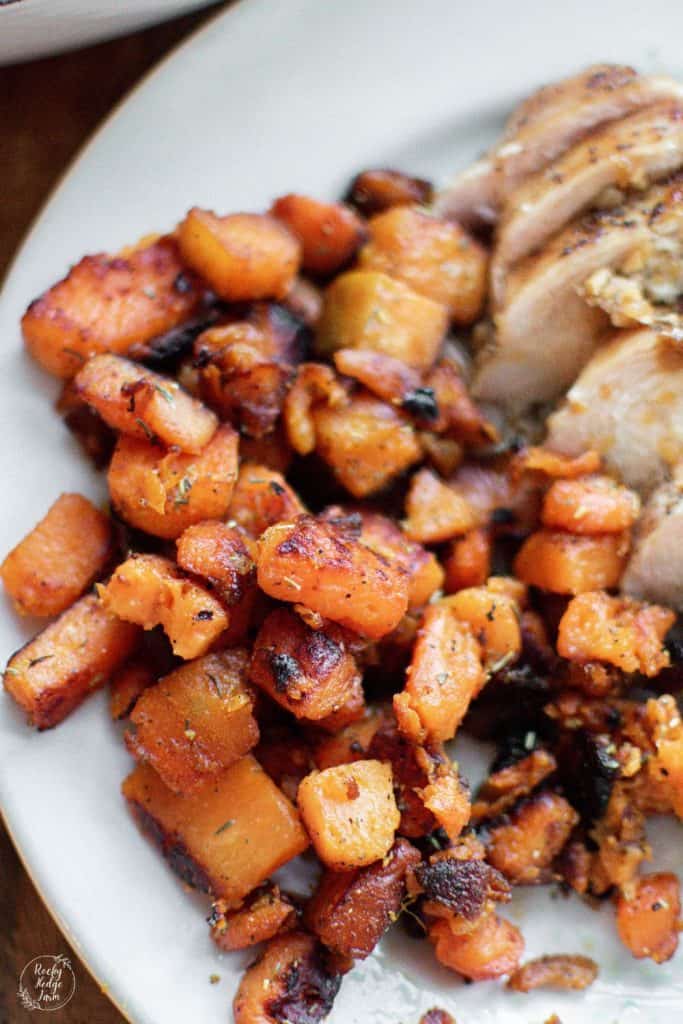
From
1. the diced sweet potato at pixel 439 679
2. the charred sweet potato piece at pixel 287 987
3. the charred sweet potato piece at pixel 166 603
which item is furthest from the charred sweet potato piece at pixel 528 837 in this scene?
the charred sweet potato piece at pixel 166 603

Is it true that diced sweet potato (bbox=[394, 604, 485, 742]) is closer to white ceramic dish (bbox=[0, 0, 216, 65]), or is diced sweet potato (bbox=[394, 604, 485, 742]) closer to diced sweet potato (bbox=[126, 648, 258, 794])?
diced sweet potato (bbox=[126, 648, 258, 794])

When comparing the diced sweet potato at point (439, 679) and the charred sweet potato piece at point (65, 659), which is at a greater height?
the charred sweet potato piece at point (65, 659)

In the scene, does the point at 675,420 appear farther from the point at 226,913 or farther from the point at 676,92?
the point at 226,913

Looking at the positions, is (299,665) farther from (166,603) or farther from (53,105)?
(53,105)

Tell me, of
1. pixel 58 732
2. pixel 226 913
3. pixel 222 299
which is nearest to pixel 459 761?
pixel 226 913

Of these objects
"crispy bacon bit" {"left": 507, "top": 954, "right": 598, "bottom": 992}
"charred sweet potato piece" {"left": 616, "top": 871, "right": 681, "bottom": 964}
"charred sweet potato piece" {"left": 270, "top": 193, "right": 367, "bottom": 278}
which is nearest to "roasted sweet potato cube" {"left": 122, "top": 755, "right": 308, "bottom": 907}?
"crispy bacon bit" {"left": 507, "top": 954, "right": 598, "bottom": 992}

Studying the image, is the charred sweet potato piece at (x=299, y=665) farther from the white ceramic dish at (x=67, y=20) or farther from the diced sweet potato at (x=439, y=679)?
the white ceramic dish at (x=67, y=20)

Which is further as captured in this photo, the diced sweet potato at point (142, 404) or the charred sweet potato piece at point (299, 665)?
the diced sweet potato at point (142, 404)
